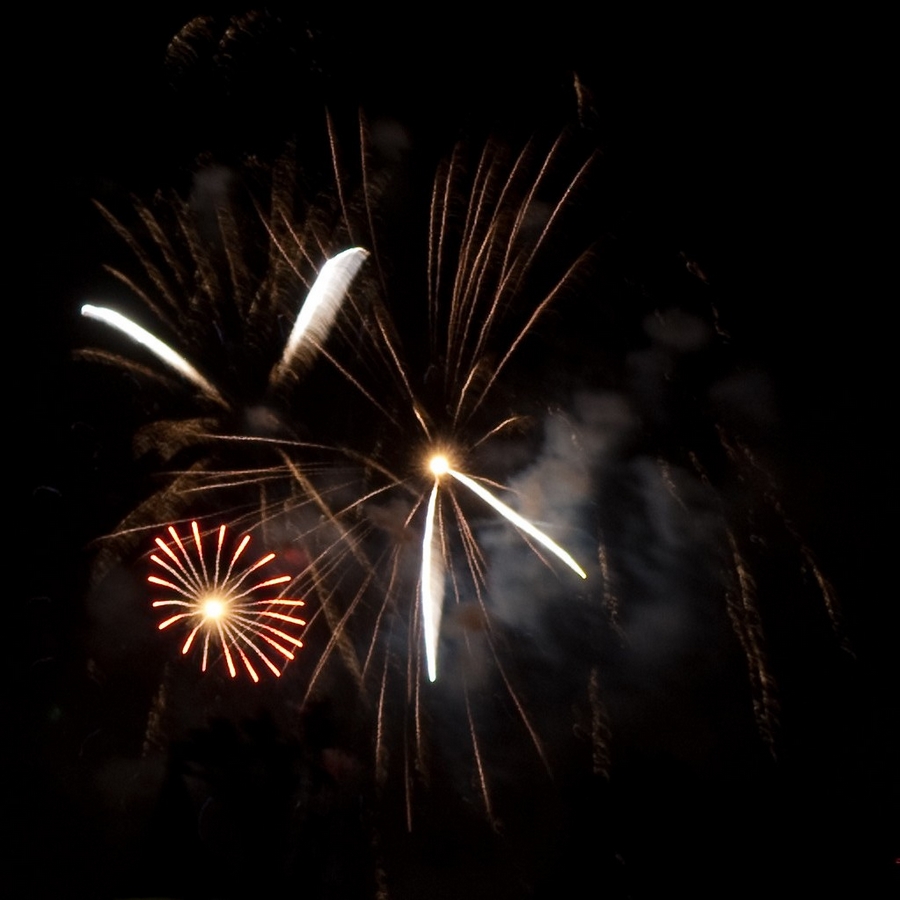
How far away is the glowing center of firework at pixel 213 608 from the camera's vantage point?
36.1 feet

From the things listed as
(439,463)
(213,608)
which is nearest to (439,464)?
(439,463)

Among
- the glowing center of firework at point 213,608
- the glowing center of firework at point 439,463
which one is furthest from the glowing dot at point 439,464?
the glowing center of firework at point 213,608

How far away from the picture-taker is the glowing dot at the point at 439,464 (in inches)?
423

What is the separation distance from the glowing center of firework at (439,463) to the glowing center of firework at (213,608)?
2910mm

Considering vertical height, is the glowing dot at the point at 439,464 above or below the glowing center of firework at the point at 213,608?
above

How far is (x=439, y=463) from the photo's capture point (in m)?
10.8

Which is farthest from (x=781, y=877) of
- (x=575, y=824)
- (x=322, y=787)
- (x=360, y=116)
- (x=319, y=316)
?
(x=360, y=116)

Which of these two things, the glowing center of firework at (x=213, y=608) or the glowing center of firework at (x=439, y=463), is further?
the glowing center of firework at (x=213, y=608)

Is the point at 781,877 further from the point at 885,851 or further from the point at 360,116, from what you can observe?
the point at 360,116

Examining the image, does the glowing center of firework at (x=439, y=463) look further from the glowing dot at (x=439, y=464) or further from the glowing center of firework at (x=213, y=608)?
the glowing center of firework at (x=213, y=608)

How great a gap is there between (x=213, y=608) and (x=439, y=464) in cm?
310

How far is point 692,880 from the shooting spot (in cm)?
1814

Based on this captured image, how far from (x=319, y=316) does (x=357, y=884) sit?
27.4 ft

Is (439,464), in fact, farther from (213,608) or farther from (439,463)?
(213,608)
